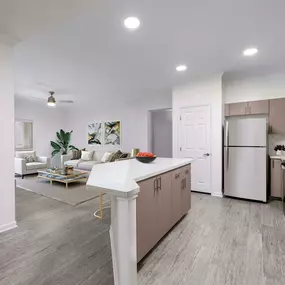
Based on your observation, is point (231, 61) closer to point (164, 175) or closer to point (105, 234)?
point (164, 175)

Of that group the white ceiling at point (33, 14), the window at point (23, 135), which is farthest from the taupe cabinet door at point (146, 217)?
the window at point (23, 135)

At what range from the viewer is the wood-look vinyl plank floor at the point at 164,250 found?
1638 mm

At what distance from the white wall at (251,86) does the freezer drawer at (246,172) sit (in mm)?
1323

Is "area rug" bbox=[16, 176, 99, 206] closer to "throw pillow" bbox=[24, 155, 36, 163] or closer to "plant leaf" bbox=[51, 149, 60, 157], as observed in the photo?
"throw pillow" bbox=[24, 155, 36, 163]

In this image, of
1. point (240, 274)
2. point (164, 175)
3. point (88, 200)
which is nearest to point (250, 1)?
point (164, 175)

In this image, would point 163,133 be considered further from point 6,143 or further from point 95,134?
point 6,143

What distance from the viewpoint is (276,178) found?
11.9ft

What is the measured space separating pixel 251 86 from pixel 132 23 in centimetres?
323

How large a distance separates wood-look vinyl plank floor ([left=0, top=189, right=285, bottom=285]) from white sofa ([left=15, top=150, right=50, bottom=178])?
2894mm

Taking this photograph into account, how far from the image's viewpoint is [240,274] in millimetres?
1673

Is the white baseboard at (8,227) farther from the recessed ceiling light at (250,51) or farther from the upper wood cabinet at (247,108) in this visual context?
the upper wood cabinet at (247,108)

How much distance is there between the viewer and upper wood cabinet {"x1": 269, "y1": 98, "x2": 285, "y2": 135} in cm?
368

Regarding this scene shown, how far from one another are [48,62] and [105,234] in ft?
9.60

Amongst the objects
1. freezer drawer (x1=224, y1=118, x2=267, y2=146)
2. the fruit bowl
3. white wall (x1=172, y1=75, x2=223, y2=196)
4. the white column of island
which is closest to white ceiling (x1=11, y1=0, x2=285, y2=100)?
white wall (x1=172, y1=75, x2=223, y2=196)
